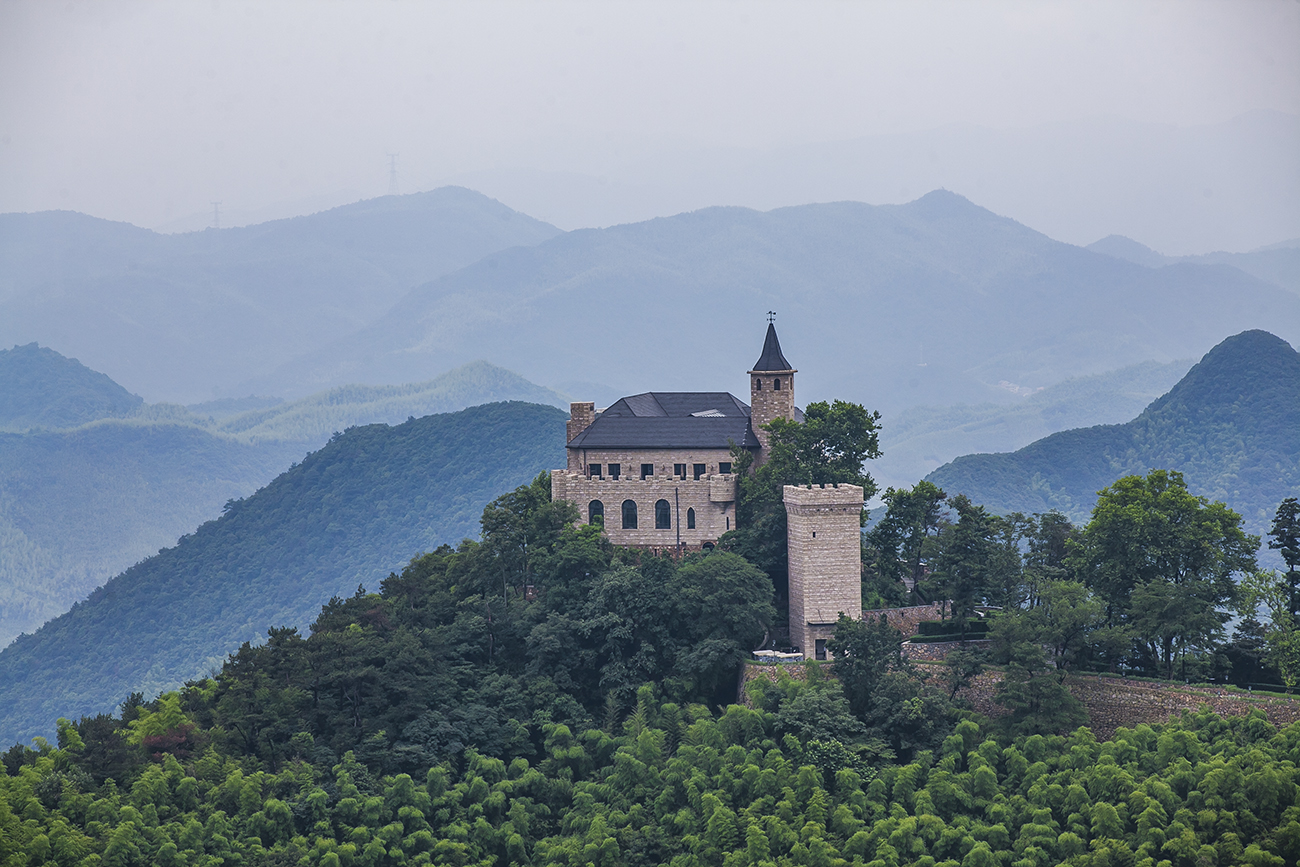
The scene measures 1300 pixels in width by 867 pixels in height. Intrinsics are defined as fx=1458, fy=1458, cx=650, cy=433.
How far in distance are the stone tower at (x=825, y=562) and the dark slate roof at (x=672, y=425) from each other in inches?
315

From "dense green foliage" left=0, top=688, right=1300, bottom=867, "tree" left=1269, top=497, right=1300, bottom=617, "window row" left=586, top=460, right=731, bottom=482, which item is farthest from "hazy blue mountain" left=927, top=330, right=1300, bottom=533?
"dense green foliage" left=0, top=688, right=1300, bottom=867

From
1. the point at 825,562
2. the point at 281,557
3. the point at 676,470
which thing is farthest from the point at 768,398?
the point at 281,557

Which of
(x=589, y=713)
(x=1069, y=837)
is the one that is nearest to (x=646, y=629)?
(x=589, y=713)

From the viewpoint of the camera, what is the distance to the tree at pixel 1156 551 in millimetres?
50406

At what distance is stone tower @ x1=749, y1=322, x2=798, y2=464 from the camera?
61469mm

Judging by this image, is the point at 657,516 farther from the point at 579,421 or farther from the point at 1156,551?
the point at 1156,551

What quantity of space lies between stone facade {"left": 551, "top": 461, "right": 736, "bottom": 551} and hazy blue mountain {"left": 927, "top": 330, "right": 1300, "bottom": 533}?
227ft

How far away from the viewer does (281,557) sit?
13300 centimetres

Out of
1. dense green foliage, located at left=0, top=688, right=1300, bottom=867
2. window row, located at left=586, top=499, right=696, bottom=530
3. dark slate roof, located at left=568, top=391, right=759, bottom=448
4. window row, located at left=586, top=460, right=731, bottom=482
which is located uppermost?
dark slate roof, located at left=568, top=391, right=759, bottom=448

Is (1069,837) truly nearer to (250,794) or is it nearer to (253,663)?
(250,794)

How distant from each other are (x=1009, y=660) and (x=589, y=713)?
15220 millimetres

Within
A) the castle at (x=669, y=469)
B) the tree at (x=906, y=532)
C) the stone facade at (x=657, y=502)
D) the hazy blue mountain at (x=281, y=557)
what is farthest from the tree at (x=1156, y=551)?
the hazy blue mountain at (x=281, y=557)

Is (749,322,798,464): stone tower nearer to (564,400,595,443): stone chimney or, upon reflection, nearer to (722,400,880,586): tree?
(722,400,880,586): tree

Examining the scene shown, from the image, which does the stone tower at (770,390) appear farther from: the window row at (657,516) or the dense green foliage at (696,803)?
the dense green foliage at (696,803)
